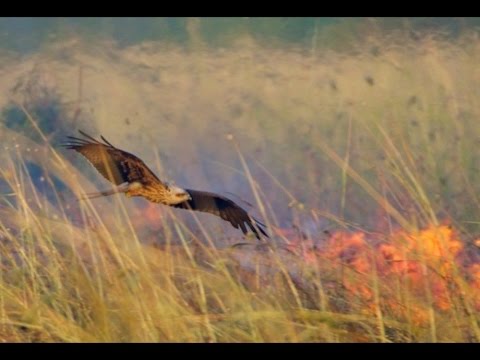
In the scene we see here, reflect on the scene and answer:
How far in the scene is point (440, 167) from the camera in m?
2.77

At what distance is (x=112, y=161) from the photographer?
2.79 meters

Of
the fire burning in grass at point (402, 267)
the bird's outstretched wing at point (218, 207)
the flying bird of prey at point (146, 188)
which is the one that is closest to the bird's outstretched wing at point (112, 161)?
the flying bird of prey at point (146, 188)

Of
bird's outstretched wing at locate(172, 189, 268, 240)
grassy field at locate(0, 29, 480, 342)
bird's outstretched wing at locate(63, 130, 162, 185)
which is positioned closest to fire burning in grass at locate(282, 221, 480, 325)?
grassy field at locate(0, 29, 480, 342)

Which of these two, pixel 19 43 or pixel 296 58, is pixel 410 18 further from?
pixel 19 43

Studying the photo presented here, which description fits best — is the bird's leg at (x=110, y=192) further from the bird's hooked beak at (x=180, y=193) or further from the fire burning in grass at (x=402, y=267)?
the fire burning in grass at (x=402, y=267)

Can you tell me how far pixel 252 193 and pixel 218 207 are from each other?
0.11 m

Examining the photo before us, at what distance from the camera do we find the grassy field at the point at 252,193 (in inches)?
99.3

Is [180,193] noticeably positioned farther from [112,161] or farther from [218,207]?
[112,161]

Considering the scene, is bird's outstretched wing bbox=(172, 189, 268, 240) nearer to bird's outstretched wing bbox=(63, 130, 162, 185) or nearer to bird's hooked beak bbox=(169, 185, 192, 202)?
bird's hooked beak bbox=(169, 185, 192, 202)

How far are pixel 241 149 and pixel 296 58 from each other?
0.33 m

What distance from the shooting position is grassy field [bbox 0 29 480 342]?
2.52m

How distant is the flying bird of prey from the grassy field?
0.03m

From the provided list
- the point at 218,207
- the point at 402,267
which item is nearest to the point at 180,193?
the point at 218,207
